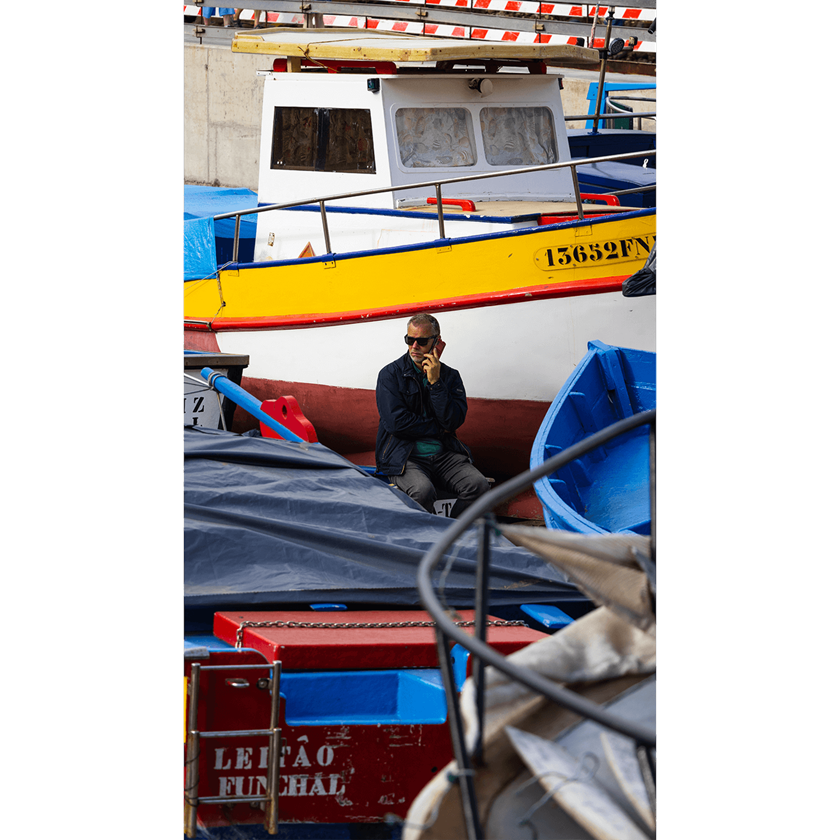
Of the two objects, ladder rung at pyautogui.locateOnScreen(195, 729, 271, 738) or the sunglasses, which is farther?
the sunglasses

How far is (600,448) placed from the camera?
447cm

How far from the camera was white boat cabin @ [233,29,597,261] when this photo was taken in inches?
215

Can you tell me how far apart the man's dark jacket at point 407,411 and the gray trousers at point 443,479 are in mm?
65

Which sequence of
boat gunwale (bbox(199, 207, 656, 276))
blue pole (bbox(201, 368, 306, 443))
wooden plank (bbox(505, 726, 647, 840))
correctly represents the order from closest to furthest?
wooden plank (bbox(505, 726, 647, 840)), blue pole (bbox(201, 368, 306, 443)), boat gunwale (bbox(199, 207, 656, 276))

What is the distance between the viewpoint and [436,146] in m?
5.63

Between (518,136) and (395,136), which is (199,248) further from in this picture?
(518,136)

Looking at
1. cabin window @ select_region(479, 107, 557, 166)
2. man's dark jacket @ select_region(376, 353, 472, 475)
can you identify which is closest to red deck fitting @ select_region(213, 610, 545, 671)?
man's dark jacket @ select_region(376, 353, 472, 475)

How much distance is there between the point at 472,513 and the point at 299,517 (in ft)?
4.82

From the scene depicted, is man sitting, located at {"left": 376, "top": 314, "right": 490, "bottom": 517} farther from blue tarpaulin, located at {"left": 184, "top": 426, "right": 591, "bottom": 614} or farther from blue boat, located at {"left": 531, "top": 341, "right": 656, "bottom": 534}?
blue tarpaulin, located at {"left": 184, "top": 426, "right": 591, "bottom": 614}

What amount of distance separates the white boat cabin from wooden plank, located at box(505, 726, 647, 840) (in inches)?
161

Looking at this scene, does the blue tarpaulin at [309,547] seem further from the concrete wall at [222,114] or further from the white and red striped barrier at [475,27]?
the concrete wall at [222,114]

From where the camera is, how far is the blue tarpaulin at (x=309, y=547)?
2646 mm
